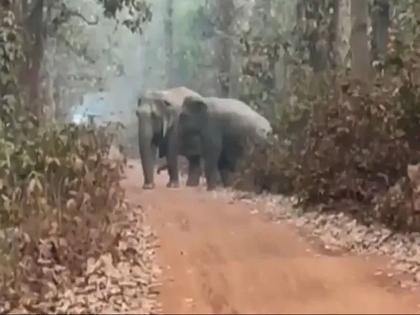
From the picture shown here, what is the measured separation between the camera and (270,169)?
12.6 m

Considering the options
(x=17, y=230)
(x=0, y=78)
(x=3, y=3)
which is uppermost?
(x=3, y=3)

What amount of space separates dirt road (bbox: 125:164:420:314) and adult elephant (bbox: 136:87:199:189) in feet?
17.6

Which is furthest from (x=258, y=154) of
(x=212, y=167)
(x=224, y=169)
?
(x=224, y=169)

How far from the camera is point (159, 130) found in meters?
15.6

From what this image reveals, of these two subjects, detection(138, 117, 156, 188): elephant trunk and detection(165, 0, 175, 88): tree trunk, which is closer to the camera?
detection(138, 117, 156, 188): elephant trunk

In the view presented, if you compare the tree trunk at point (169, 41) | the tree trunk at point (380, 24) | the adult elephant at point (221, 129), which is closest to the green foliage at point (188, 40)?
the tree trunk at point (169, 41)

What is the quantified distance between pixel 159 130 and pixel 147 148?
18.4 inches

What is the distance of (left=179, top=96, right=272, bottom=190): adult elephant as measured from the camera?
1539 centimetres

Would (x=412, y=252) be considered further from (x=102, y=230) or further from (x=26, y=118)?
(x=26, y=118)

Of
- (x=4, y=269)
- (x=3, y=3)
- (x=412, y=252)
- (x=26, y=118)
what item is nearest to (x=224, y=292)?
(x=4, y=269)

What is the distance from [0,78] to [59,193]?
131 inches

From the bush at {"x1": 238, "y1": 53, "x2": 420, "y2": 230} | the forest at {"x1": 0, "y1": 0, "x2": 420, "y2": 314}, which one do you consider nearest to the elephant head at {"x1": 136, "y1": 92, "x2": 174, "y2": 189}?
the forest at {"x1": 0, "y1": 0, "x2": 420, "y2": 314}

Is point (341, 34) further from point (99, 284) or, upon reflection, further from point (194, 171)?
Answer: point (99, 284)

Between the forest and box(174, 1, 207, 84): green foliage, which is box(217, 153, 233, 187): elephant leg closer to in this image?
the forest
